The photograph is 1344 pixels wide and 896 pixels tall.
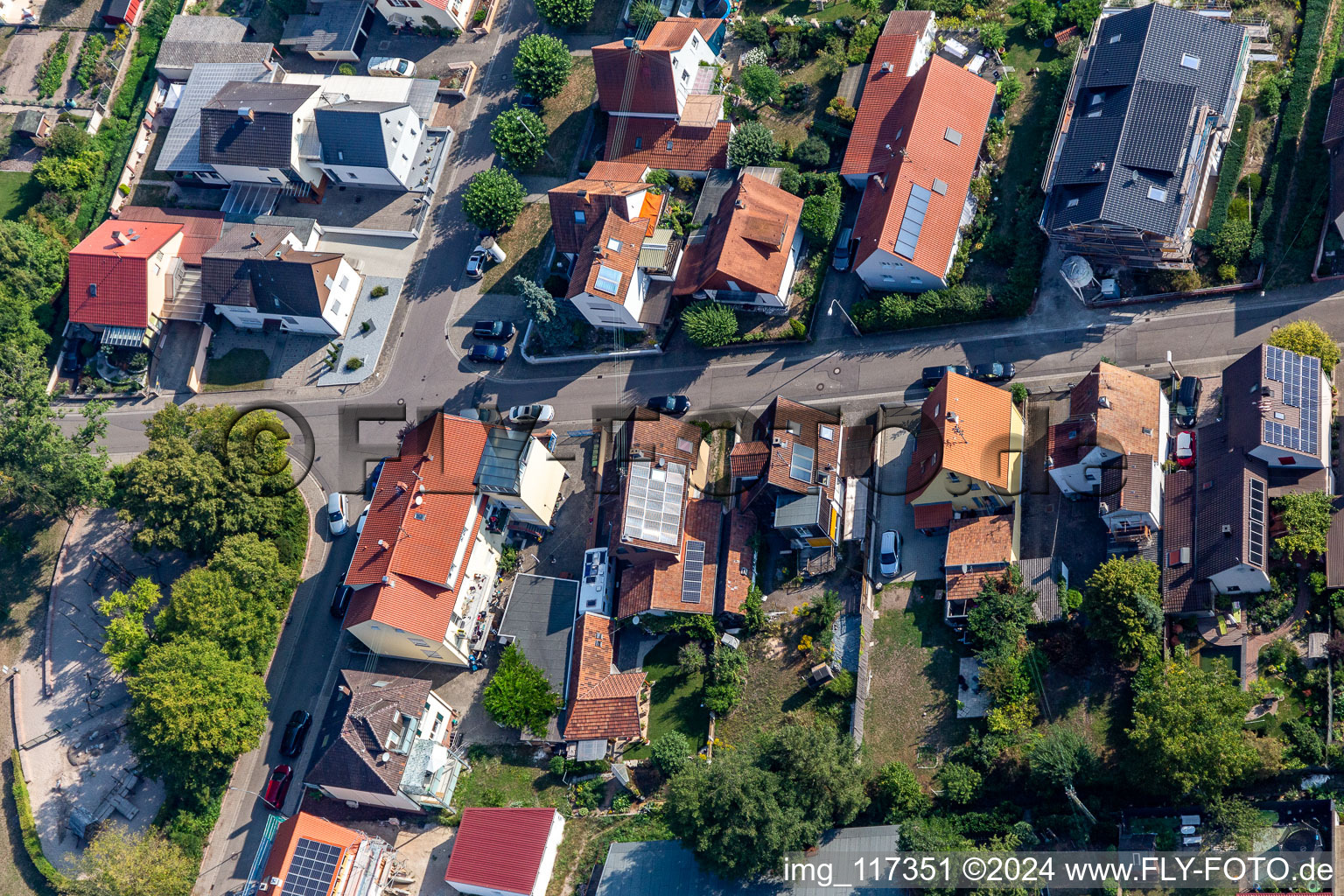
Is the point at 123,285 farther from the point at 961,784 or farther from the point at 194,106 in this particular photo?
the point at 961,784

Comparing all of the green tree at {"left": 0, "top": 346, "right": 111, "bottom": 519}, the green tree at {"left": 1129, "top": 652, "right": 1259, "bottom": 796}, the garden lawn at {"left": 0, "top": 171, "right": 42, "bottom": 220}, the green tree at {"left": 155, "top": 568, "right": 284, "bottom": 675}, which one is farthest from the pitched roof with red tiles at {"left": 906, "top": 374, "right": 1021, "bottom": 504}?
the garden lawn at {"left": 0, "top": 171, "right": 42, "bottom": 220}

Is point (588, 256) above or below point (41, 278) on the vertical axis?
above

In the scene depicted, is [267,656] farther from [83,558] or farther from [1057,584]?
[1057,584]

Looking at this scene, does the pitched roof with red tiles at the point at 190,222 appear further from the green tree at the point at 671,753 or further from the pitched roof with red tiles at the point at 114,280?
the green tree at the point at 671,753

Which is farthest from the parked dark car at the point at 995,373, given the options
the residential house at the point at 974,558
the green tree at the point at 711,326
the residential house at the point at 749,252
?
the green tree at the point at 711,326

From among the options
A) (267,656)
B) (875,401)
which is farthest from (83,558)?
(875,401)

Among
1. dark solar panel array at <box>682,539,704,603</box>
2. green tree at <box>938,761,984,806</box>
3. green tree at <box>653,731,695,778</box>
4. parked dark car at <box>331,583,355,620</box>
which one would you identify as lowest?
parked dark car at <box>331,583,355,620</box>

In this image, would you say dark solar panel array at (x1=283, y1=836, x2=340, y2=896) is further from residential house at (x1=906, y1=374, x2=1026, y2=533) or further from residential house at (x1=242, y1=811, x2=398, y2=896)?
residential house at (x1=906, y1=374, x2=1026, y2=533)
